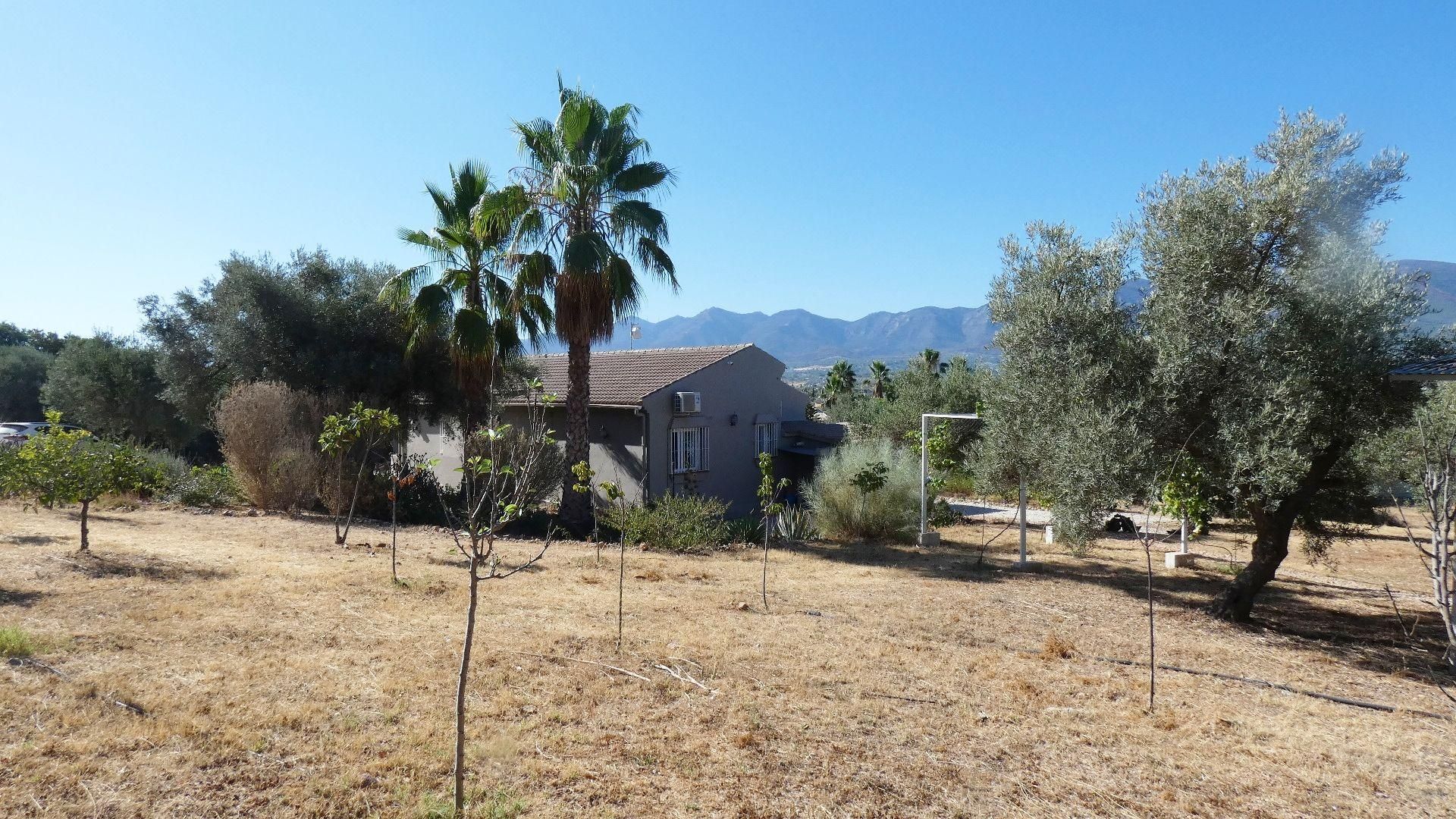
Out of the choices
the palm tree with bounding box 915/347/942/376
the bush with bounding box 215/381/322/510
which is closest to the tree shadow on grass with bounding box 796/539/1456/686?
the bush with bounding box 215/381/322/510

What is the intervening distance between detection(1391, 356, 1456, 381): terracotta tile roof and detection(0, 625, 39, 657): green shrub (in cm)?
1154

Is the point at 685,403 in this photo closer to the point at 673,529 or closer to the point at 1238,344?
the point at 673,529

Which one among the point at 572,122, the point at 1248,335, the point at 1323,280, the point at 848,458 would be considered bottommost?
the point at 848,458

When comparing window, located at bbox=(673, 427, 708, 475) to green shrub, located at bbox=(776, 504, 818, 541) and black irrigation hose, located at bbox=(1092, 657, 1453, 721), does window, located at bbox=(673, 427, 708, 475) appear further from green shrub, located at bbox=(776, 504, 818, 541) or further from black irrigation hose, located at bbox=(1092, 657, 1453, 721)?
black irrigation hose, located at bbox=(1092, 657, 1453, 721)

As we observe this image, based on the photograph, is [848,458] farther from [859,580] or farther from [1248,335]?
[1248,335]

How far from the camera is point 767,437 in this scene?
24500 mm

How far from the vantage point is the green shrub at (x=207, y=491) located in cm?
1617

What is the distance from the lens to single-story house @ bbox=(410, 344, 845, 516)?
20.3m

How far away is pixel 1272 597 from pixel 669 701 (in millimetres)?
10200

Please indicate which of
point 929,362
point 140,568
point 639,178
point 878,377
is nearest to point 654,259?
point 639,178

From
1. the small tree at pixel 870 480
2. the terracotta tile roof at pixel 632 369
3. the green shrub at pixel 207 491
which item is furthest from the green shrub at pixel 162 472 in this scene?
the small tree at pixel 870 480

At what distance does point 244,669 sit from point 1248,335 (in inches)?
369

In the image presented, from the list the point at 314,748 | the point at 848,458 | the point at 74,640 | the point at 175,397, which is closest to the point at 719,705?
the point at 314,748

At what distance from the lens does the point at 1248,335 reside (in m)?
7.71
